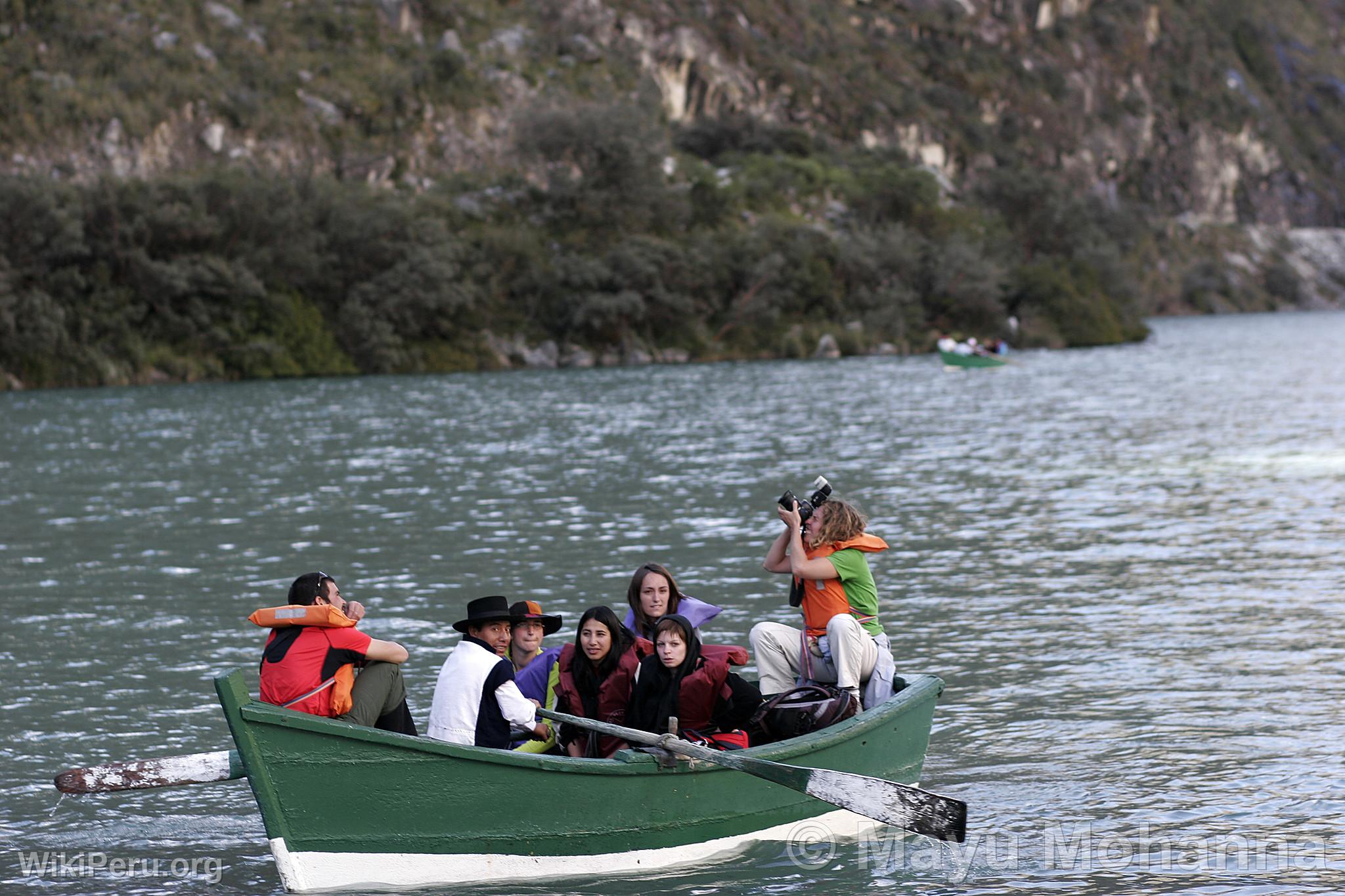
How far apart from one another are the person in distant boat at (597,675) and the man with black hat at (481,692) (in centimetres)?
50

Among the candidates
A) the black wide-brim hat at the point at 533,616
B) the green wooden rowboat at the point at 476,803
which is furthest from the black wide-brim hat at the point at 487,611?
the green wooden rowboat at the point at 476,803

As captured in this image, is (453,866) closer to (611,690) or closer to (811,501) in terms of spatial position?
(611,690)

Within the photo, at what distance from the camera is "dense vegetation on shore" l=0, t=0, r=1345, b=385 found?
5981 cm

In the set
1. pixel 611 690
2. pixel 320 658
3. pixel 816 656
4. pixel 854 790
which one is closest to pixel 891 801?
pixel 854 790

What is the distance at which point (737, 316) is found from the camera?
71.8 metres

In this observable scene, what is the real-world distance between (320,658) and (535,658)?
1.83m

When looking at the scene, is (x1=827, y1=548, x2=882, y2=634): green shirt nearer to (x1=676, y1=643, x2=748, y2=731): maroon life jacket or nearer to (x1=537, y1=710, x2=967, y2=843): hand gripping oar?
(x1=676, y1=643, x2=748, y2=731): maroon life jacket

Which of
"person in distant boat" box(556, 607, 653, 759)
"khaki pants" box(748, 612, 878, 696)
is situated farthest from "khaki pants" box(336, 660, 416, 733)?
"khaki pants" box(748, 612, 878, 696)

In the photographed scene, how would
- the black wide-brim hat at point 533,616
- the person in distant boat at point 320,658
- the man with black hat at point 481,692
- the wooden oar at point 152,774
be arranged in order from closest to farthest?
the wooden oar at point 152,774 → the person in distant boat at point 320,658 → the man with black hat at point 481,692 → the black wide-brim hat at point 533,616

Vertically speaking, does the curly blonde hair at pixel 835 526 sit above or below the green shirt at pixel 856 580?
above

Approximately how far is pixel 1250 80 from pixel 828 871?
205702 mm

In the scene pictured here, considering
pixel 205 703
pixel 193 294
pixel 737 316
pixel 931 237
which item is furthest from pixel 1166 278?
pixel 205 703

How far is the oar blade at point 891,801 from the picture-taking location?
803 cm

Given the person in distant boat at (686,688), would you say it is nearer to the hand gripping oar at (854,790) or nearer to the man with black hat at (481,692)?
the hand gripping oar at (854,790)
